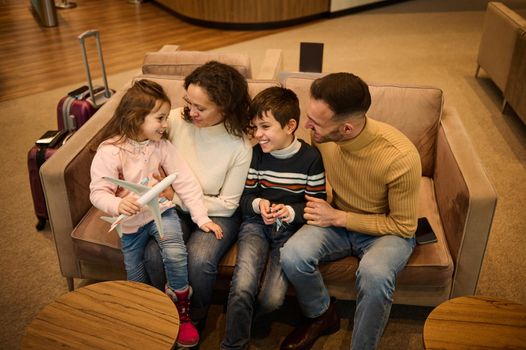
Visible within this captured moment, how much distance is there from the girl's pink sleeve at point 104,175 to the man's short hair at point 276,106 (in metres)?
0.55

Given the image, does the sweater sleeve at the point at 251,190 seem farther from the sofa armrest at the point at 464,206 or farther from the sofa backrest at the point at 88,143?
the sofa armrest at the point at 464,206

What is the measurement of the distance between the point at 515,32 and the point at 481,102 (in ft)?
2.07

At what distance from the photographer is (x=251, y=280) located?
6.64ft

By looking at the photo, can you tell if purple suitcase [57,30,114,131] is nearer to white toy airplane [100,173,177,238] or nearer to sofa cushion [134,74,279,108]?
sofa cushion [134,74,279,108]

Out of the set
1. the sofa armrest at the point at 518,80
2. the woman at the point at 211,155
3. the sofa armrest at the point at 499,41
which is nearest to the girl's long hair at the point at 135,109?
the woman at the point at 211,155

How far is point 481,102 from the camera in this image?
4465mm

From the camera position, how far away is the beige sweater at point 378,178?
1.95m

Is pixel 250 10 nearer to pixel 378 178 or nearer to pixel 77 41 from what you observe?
pixel 77 41

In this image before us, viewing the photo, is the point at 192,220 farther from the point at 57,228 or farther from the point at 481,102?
the point at 481,102

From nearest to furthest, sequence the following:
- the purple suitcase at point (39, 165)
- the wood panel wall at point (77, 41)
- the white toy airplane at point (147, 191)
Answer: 1. the white toy airplane at point (147, 191)
2. the purple suitcase at point (39, 165)
3. the wood panel wall at point (77, 41)

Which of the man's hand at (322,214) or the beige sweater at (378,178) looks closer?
the beige sweater at (378,178)

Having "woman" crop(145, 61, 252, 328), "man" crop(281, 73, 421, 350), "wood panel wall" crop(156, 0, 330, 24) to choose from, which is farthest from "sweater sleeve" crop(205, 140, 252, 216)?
"wood panel wall" crop(156, 0, 330, 24)

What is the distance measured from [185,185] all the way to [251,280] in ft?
1.54

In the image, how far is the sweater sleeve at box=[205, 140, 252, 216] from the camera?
2203mm
